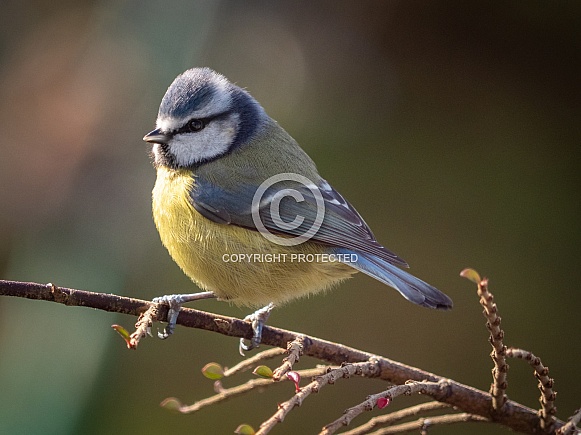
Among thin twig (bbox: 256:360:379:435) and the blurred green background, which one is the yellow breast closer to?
thin twig (bbox: 256:360:379:435)

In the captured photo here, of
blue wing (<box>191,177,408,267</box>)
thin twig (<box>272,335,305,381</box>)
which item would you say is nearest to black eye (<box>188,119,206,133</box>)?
blue wing (<box>191,177,408,267</box>)

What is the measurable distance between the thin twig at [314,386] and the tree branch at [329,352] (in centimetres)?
12

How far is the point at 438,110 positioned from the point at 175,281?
1444 mm

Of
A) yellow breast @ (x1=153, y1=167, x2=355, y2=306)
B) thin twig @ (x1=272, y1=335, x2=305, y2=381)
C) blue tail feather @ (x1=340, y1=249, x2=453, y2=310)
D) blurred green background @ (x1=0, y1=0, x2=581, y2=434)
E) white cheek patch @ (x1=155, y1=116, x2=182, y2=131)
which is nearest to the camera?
thin twig @ (x1=272, y1=335, x2=305, y2=381)

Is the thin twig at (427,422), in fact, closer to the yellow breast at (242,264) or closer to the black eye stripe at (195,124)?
the yellow breast at (242,264)

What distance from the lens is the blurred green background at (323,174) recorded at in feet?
9.14

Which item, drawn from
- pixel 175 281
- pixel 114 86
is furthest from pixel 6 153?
pixel 175 281

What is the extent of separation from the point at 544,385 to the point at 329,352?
49cm

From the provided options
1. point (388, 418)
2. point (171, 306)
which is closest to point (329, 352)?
point (388, 418)

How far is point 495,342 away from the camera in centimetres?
121

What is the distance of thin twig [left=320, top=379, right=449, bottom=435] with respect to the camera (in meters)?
1.04

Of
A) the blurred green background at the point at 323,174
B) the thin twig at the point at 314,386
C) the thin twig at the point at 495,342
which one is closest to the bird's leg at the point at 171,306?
the thin twig at the point at 314,386

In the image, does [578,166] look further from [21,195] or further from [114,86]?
[21,195]

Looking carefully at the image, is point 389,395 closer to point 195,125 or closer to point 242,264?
point 242,264
